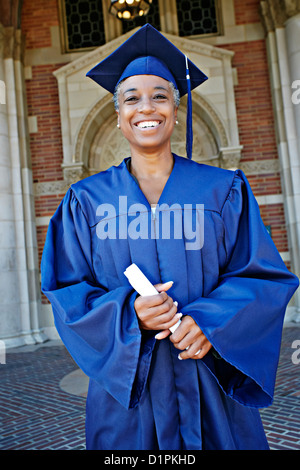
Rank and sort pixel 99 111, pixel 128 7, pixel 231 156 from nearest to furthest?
pixel 128 7
pixel 231 156
pixel 99 111

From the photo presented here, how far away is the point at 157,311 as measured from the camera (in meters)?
1.36

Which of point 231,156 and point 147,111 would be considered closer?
point 147,111

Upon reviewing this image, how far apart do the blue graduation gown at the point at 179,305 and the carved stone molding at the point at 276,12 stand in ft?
24.3

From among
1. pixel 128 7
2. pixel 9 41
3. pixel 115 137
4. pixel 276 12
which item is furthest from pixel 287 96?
pixel 9 41

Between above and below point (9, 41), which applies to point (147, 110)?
below

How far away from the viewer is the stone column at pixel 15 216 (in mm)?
7418

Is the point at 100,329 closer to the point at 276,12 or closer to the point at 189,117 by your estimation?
the point at 189,117

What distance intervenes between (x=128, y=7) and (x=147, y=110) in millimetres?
5855

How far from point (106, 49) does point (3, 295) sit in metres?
5.23

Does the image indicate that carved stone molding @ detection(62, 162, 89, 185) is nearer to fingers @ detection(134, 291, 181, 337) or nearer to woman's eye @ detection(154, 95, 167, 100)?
woman's eye @ detection(154, 95, 167, 100)

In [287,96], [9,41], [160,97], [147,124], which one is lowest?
[147,124]

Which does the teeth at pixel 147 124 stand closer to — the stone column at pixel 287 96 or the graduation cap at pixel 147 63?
the graduation cap at pixel 147 63

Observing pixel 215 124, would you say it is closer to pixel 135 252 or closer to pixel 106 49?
→ pixel 106 49

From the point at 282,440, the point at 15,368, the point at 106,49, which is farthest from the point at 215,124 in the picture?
the point at 282,440
